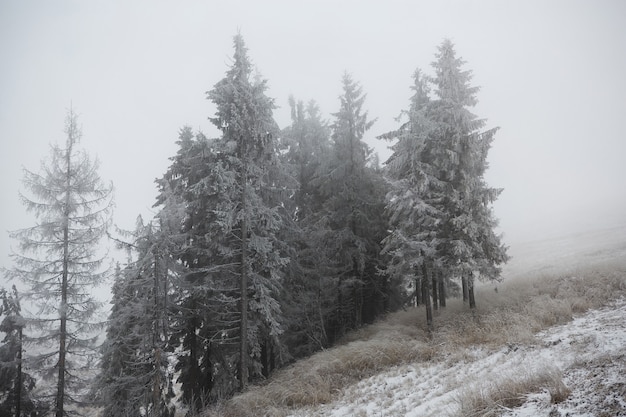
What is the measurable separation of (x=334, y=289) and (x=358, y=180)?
7109 mm

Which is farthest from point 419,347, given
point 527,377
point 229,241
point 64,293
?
point 64,293

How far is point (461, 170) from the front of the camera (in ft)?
52.9

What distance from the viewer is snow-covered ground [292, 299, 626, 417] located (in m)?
4.41

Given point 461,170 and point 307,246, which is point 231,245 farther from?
point 461,170

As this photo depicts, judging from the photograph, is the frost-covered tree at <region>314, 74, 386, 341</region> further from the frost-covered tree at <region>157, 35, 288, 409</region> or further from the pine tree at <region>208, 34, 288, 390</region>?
the pine tree at <region>208, 34, 288, 390</region>

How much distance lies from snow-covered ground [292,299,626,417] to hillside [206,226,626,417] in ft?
0.07

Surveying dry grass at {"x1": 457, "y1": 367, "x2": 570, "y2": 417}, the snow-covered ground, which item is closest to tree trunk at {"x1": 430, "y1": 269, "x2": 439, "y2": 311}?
the snow-covered ground

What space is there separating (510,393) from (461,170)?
41.8 feet

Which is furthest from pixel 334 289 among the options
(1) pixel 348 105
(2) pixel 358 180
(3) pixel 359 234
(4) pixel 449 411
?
(4) pixel 449 411

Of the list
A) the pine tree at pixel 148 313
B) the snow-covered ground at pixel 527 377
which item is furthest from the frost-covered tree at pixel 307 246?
the snow-covered ground at pixel 527 377

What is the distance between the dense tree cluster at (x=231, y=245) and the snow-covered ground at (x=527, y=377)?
5890mm

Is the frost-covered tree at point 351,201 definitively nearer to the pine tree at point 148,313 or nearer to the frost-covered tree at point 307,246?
the frost-covered tree at point 307,246

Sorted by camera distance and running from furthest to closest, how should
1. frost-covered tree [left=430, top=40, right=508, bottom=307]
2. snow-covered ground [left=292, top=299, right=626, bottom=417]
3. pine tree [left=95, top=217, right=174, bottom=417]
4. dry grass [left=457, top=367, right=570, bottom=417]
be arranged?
frost-covered tree [left=430, top=40, right=508, bottom=307] < pine tree [left=95, top=217, right=174, bottom=417] < dry grass [left=457, top=367, right=570, bottom=417] < snow-covered ground [left=292, top=299, right=626, bottom=417]

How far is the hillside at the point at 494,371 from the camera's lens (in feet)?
15.6
